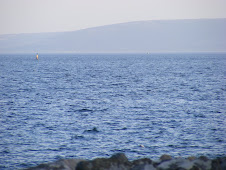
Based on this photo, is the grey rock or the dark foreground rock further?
the dark foreground rock

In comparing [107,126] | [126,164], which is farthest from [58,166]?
[107,126]

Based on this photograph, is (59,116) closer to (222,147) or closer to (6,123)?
(6,123)

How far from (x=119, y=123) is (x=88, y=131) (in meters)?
4.04

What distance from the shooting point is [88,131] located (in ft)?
93.2

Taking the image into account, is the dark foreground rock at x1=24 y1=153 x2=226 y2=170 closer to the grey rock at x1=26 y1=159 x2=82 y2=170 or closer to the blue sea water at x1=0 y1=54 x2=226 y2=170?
the grey rock at x1=26 y1=159 x2=82 y2=170

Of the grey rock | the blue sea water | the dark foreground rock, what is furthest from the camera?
the blue sea water

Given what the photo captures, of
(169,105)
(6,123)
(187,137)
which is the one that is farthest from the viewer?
(169,105)

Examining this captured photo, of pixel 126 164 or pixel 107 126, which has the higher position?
pixel 126 164

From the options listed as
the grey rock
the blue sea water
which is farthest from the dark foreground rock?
the blue sea water

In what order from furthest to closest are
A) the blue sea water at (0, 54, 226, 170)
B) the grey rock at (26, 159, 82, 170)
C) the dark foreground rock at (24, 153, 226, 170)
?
the blue sea water at (0, 54, 226, 170) → the dark foreground rock at (24, 153, 226, 170) → the grey rock at (26, 159, 82, 170)

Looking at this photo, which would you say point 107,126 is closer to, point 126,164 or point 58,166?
point 126,164

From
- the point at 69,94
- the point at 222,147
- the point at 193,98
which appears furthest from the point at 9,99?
the point at 222,147

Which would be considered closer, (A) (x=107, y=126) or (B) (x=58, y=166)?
(B) (x=58, y=166)

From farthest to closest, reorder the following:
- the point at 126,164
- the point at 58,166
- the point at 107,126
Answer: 1. the point at 107,126
2. the point at 126,164
3. the point at 58,166
